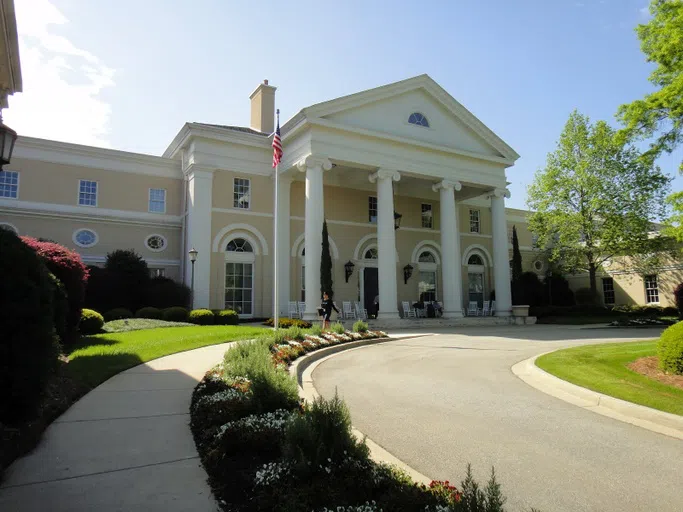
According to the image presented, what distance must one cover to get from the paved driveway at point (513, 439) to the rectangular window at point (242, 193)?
1642 cm

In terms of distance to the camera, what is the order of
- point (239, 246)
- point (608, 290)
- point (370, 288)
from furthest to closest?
1. point (608, 290)
2. point (370, 288)
3. point (239, 246)

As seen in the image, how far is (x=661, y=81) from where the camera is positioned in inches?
589

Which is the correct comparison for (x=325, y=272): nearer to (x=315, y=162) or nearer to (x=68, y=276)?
(x=315, y=162)

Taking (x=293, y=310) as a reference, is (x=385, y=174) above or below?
above

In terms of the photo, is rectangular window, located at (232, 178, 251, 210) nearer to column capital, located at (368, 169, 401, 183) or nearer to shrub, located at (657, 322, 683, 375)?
column capital, located at (368, 169, 401, 183)

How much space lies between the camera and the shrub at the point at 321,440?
3973mm

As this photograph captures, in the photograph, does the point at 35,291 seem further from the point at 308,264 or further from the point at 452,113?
the point at 452,113

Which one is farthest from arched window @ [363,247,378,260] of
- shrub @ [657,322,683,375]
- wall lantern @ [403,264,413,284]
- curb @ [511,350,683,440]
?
shrub @ [657,322,683,375]

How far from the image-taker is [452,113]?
2772 cm

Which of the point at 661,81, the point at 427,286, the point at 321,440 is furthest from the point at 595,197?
the point at 321,440

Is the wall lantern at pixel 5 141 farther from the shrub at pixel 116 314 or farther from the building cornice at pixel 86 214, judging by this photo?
the building cornice at pixel 86 214

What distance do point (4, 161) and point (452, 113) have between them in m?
24.6

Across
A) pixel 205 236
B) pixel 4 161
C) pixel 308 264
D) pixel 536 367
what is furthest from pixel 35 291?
pixel 205 236

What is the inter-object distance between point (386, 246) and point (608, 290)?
22.6 metres
